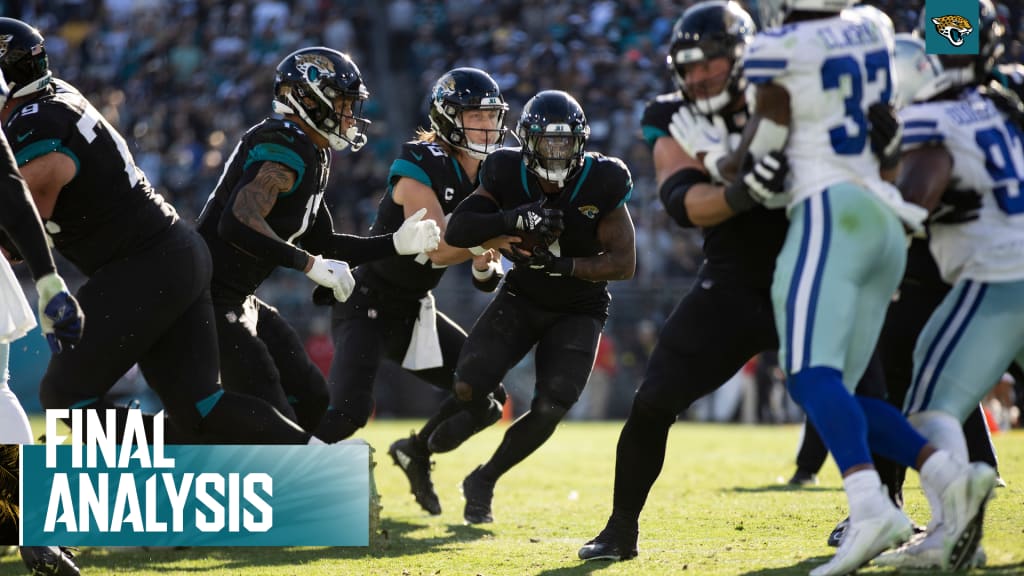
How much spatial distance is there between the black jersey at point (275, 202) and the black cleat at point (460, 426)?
134cm

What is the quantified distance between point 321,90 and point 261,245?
78cm

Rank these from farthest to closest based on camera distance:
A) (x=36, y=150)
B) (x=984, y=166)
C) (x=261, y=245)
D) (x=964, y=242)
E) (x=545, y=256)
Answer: (x=545, y=256) → (x=261, y=245) → (x=36, y=150) → (x=964, y=242) → (x=984, y=166)

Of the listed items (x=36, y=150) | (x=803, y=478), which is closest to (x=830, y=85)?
(x=36, y=150)

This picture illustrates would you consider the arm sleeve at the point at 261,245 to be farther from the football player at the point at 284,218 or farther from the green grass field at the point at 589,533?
the green grass field at the point at 589,533

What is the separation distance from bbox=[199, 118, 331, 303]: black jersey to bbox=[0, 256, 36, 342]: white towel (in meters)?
1.01


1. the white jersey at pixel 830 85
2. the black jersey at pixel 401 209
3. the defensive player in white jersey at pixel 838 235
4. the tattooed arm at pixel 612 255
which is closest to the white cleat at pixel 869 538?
the defensive player in white jersey at pixel 838 235

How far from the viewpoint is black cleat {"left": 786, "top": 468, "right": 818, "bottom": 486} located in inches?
302

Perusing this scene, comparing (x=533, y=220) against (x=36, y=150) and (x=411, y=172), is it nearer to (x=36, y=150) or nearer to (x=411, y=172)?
(x=411, y=172)

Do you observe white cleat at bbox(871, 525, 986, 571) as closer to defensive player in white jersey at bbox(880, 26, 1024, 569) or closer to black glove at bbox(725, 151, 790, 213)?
defensive player in white jersey at bbox(880, 26, 1024, 569)

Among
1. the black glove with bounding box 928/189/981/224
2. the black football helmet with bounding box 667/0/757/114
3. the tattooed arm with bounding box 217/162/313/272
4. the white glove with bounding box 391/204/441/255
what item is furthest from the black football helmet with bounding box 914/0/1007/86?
the tattooed arm with bounding box 217/162/313/272

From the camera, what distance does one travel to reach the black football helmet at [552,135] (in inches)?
216

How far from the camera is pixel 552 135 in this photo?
5484mm

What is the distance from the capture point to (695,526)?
577 centimetres

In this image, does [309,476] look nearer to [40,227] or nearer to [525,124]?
[40,227]
